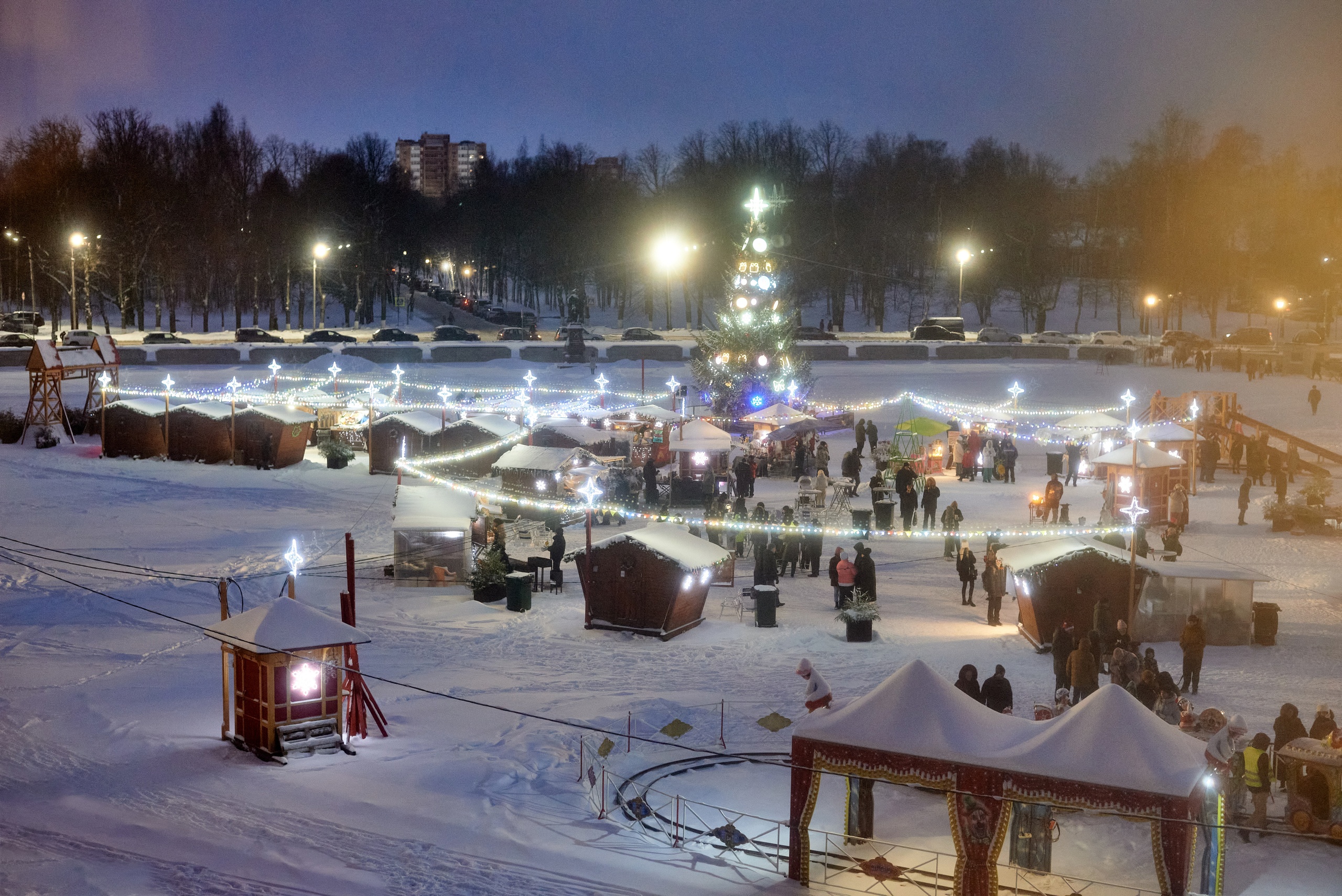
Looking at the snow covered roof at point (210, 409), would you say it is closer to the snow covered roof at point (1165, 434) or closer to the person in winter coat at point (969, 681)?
the snow covered roof at point (1165, 434)

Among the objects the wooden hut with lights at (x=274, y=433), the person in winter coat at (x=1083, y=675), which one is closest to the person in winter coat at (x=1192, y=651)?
the person in winter coat at (x=1083, y=675)

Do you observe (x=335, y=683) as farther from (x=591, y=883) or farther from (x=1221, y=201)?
(x=1221, y=201)

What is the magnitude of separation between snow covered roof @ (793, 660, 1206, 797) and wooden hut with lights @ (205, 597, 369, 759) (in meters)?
5.25

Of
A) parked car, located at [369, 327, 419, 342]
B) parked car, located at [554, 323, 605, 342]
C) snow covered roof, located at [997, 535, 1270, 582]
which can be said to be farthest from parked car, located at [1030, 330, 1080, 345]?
snow covered roof, located at [997, 535, 1270, 582]

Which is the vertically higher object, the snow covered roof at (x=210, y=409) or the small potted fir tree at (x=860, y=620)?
the snow covered roof at (x=210, y=409)

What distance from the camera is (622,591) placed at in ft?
55.7

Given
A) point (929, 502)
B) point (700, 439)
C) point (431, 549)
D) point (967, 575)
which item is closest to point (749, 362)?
point (700, 439)

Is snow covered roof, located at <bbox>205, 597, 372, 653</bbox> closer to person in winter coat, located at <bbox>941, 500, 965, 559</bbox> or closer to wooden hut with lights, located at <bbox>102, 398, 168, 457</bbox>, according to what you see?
person in winter coat, located at <bbox>941, 500, 965, 559</bbox>

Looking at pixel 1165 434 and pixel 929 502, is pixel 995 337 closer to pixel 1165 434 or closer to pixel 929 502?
pixel 1165 434

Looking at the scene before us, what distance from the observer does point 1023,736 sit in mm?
9445

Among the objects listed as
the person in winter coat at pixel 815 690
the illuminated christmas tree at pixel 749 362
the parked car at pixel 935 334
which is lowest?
the person in winter coat at pixel 815 690

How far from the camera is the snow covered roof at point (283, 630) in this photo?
1221 centimetres

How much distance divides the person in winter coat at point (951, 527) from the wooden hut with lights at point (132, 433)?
1978cm

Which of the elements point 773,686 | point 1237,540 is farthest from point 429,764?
point 1237,540
